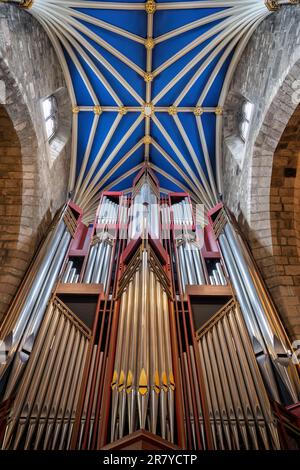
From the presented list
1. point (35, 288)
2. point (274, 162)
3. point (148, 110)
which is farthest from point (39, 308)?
point (148, 110)

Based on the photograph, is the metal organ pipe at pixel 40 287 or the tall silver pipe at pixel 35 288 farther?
the metal organ pipe at pixel 40 287

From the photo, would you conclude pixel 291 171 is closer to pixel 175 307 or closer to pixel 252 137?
pixel 252 137

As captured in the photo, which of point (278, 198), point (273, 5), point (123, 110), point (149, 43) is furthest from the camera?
point (123, 110)

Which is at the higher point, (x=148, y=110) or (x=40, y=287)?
(x=148, y=110)

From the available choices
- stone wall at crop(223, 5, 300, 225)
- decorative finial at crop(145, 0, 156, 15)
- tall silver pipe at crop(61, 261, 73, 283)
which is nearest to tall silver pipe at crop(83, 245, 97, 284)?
tall silver pipe at crop(61, 261, 73, 283)

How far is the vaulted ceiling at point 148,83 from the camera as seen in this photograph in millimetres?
8984

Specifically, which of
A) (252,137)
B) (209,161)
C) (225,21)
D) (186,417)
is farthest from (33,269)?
(225,21)

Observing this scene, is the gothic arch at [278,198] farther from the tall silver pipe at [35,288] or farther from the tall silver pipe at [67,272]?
the tall silver pipe at [35,288]

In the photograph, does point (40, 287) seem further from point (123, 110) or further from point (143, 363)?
point (123, 110)

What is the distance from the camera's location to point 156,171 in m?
12.5

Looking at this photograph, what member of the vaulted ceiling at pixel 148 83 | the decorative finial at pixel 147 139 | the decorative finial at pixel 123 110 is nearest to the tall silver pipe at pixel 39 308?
the vaulted ceiling at pixel 148 83

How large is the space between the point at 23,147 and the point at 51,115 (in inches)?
98.7

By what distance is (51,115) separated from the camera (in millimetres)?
9492

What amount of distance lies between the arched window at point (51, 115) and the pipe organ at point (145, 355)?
2907 mm
